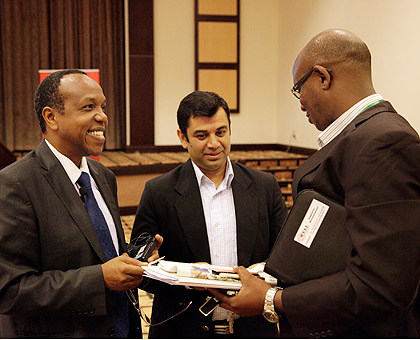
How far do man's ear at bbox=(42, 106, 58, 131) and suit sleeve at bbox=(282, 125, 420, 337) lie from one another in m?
1.09

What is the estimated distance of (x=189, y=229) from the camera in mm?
2195

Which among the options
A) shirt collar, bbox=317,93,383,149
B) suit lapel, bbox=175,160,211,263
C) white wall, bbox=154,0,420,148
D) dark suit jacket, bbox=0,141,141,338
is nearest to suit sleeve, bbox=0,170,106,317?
dark suit jacket, bbox=0,141,141,338

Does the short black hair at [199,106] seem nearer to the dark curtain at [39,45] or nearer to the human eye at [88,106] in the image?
the human eye at [88,106]

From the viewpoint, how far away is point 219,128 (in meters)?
2.31

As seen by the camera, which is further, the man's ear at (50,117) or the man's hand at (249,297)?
the man's ear at (50,117)

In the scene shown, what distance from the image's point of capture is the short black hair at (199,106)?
229 centimetres

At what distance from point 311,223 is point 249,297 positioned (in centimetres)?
33

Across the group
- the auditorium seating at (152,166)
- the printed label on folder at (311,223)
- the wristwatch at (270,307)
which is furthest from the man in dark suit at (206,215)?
the auditorium seating at (152,166)

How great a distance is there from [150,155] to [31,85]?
8.33 ft

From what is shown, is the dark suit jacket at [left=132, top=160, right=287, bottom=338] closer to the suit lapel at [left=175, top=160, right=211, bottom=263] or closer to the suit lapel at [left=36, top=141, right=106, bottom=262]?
the suit lapel at [left=175, top=160, right=211, bottom=263]

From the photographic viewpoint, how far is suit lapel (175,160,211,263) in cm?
218

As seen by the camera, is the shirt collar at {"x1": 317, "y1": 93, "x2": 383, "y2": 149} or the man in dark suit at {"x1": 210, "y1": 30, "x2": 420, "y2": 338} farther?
the shirt collar at {"x1": 317, "y1": 93, "x2": 383, "y2": 149}

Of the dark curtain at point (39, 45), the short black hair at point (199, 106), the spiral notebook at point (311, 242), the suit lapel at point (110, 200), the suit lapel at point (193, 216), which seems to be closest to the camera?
the spiral notebook at point (311, 242)

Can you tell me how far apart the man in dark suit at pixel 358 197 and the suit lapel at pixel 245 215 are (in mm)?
456
